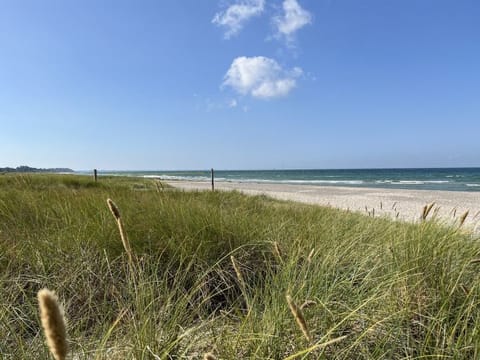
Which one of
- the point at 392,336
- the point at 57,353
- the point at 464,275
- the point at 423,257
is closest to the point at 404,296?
the point at 392,336

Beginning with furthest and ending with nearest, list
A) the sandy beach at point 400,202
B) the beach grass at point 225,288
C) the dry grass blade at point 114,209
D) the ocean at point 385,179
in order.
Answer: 1. the ocean at point 385,179
2. the sandy beach at point 400,202
3. the beach grass at point 225,288
4. the dry grass blade at point 114,209

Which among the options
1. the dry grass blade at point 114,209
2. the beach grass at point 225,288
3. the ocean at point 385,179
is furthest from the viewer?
the ocean at point 385,179

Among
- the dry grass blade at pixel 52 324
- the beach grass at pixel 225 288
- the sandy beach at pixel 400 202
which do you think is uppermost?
the dry grass blade at pixel 52 324

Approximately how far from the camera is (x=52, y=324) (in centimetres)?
52

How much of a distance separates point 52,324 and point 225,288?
1941mm

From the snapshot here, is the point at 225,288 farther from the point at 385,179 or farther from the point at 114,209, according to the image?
the point at 385,179

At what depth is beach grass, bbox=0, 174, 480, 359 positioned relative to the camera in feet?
4.86

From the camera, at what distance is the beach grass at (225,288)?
148 centimetres

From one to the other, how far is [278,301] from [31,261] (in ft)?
5.97

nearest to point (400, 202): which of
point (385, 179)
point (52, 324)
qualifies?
point (52, 324)

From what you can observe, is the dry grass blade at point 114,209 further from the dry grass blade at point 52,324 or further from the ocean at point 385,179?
the ocean at point 385,179

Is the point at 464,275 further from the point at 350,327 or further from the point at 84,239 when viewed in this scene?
the point at 84,239

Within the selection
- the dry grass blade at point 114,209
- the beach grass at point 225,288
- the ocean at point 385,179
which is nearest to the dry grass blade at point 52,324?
the beach grass at point 225,288

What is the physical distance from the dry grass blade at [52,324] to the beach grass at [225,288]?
47cm
